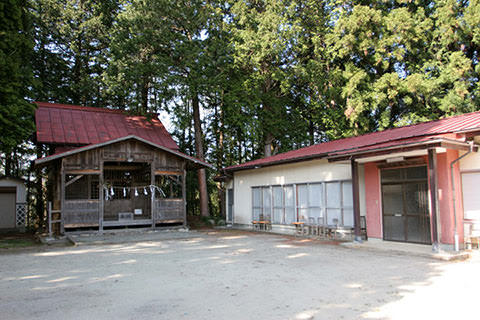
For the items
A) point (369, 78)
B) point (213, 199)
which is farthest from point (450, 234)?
point (213, 199)

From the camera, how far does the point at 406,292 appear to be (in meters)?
5.80

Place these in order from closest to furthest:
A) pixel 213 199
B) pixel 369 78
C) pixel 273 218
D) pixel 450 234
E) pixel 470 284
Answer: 1. pixel 470 284
2. pixel 450 234
3. pixel 273 218
4. pixel 369 78
5. pixel 213 199

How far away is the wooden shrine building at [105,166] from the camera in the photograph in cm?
1495

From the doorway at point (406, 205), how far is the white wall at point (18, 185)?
1676cm

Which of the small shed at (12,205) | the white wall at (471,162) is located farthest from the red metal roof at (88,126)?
the white wall at (471,162)

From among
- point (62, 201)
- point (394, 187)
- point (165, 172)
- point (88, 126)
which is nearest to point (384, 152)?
point (394, 187)

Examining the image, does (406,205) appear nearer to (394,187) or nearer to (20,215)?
(394,187)

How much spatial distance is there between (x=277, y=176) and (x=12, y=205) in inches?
519

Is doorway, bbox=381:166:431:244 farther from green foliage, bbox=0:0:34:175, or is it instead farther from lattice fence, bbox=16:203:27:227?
lattice fence, bbox=16:203:27:227

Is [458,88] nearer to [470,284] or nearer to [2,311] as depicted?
[470,284]

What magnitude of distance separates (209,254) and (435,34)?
1757 centimetres

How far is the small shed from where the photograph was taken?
A: 18.0 m

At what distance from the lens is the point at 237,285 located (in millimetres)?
6453

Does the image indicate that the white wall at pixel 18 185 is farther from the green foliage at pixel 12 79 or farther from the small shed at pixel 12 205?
the green foliage at pixel 12 79
